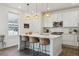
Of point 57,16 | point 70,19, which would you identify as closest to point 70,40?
point 70,19

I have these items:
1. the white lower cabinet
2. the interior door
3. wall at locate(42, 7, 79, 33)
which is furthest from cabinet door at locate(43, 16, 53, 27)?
the interior door

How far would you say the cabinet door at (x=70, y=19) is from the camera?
6.20m

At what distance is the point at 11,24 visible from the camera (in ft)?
21.1

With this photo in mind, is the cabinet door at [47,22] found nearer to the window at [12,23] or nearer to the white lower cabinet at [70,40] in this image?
the white lower cabinet at [70,40]

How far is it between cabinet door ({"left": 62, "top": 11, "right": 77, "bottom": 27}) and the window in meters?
3.49

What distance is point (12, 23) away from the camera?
6.52m

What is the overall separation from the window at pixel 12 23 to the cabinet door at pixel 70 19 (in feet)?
11.5

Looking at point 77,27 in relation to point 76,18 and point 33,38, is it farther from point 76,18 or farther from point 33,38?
point 33,38

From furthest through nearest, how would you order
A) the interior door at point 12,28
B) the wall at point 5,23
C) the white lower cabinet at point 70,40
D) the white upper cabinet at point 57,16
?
the white upper cabinet at point 57,16 → the interior door at point 12,28 → the white lower cabinet at point 70,40 → the wall at point 5,23

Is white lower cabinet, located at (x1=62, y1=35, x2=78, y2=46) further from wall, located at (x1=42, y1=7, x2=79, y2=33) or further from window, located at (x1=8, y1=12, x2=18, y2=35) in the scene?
window, located at (x1=8, y1=12, x2=18, y2=35)

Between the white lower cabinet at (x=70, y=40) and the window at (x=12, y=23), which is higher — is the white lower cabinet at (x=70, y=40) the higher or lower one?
the lower one

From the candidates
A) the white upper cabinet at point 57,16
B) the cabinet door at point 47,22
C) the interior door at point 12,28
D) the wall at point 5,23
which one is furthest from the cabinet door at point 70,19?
the wall at point 5,23

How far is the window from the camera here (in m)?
6.31

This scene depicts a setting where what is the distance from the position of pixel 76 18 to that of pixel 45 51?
10.6 feet
